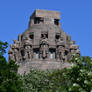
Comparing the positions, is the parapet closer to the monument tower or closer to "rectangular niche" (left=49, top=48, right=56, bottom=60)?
the monument tower

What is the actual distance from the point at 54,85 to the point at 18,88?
1152 centimetres

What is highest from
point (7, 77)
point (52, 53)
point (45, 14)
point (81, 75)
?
point (45, 14)

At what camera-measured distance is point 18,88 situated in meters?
36.0

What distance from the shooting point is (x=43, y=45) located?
6600cm

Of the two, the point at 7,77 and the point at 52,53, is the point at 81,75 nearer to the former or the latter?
the point at 7,77

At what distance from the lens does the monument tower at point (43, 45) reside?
210 feet

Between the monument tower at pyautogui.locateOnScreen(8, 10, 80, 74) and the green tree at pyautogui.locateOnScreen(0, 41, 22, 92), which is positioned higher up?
the monument tower at pyautogui.locateOnScreen(8, 10, 80, 74)

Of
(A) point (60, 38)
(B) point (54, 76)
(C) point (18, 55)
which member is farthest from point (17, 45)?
(B) point (54, 76)

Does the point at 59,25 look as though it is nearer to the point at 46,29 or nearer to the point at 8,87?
the point at 46,29

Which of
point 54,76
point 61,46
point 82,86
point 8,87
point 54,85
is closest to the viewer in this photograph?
point 82,86

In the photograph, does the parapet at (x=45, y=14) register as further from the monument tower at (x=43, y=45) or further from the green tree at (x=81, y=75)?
the green tree at (x=81, y=75)

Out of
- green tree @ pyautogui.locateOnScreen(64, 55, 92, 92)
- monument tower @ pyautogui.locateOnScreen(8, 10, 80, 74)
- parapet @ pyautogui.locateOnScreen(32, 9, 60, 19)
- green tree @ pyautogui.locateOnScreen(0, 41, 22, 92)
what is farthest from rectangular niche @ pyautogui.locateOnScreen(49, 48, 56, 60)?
green tree @ pyautogui.locateOnScreen(64, 55, 92, 92)

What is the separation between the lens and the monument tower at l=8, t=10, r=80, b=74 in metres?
64.1

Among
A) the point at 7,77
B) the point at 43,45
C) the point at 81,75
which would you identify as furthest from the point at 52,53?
the point at 81,75
